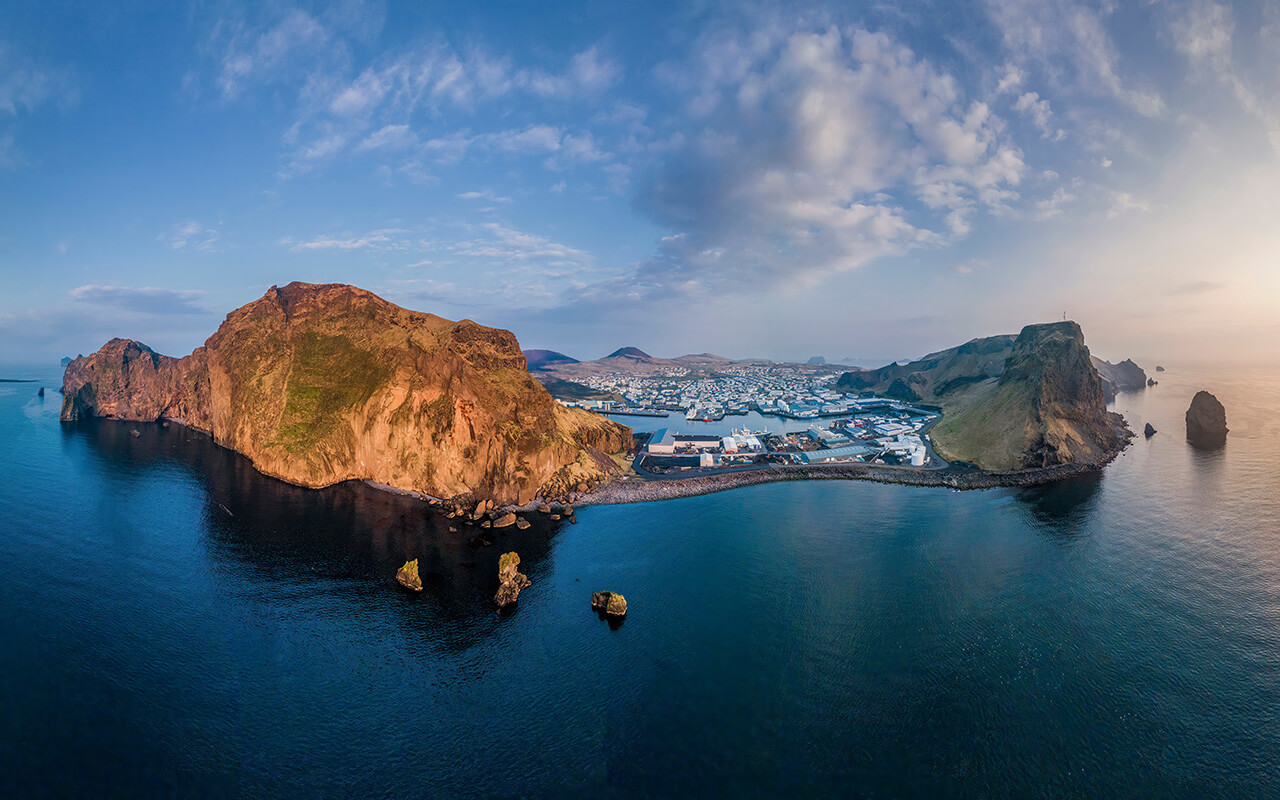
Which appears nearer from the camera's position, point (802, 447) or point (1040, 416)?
point (1040, 416)

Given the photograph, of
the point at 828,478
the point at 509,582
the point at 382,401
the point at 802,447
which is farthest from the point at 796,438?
the point at 382,401

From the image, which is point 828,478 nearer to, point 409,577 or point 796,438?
point 796,438

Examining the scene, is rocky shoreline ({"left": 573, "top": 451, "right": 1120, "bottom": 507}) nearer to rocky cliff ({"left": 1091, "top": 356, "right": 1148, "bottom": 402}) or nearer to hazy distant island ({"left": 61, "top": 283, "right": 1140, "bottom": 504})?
hazy distant island ({"left": 61, "top": 283, "right": 1140, "bottom": 504})

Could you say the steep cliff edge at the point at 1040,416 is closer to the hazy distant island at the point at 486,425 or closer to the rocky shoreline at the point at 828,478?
the hazy distant island at the point at 486,425

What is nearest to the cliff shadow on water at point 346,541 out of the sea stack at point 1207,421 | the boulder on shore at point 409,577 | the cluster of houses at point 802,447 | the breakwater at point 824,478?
the boulder on shore at point 409,577

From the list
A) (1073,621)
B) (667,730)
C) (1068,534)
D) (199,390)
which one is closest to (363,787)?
(667,730)

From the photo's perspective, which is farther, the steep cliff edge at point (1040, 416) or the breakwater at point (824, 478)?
the steep cliff edge at point (1040, 416)

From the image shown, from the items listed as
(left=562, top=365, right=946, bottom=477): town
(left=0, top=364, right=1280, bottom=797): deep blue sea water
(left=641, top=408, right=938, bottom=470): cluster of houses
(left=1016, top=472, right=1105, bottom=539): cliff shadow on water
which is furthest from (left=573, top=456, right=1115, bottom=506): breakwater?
(left=0, top=364, right=1280, bottom=797): deep blue sea water
